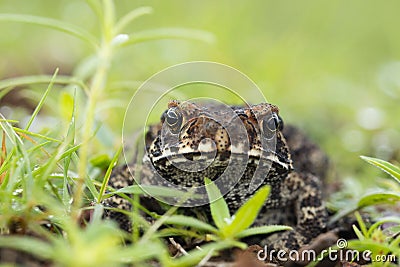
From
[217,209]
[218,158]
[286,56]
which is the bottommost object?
[217,209]

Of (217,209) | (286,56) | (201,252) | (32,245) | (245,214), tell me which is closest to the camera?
(32,245)

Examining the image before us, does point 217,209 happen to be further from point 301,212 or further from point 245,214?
point 301,212

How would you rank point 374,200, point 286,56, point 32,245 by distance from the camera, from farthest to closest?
1. point 286,56
2. point 374,200
3. point 32,245

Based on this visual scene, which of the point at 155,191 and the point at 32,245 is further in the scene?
the point at 155,191

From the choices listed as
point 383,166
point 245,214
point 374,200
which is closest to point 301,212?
point 374,200

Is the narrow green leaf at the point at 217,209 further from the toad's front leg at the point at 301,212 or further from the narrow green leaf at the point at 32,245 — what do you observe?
the toad's front leg at the point at 301,212

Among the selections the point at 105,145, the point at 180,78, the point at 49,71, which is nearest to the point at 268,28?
the point at 180,78

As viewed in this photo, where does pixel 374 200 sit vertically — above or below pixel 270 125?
below
